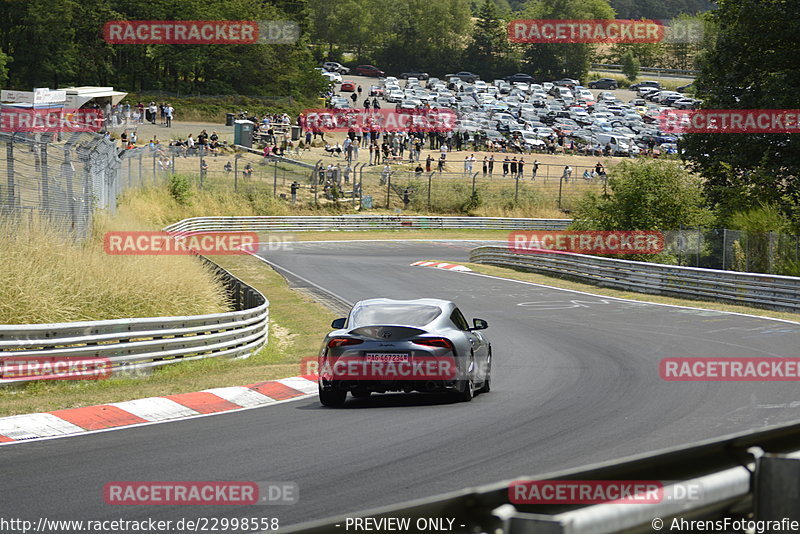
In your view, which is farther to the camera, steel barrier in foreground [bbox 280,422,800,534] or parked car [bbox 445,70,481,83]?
parked car [bbox 445,70,481,83]

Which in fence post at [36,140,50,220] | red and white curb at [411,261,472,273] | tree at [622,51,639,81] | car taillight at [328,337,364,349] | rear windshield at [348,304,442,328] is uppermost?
tree at [622,51,639,81]

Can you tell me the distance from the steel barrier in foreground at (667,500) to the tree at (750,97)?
30.6 m

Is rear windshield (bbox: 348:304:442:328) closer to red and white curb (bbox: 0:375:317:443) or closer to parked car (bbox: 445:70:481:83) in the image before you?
red and white curb (bbox: 0:375:317:443)

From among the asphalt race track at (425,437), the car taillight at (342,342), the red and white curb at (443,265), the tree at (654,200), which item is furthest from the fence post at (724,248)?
the car taillight at (342,342)

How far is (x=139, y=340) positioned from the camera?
15.9 m

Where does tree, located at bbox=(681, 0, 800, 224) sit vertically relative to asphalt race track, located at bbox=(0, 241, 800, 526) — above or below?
above

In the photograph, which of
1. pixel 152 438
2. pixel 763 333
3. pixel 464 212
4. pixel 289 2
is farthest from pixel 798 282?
pixel 289 2

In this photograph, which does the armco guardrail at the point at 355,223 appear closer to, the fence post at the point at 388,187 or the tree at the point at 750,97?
the fence post at the point at 388,187

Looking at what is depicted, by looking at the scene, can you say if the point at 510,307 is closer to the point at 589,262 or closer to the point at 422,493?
the point at 589,262

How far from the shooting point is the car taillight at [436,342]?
39.6ft

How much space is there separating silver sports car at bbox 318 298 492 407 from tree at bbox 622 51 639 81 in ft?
438

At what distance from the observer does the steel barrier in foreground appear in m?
3.71

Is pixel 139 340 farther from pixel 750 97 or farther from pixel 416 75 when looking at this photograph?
pixel 416 75

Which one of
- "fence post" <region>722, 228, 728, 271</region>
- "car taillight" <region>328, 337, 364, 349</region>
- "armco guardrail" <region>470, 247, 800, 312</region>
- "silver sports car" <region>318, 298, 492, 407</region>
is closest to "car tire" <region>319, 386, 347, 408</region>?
"silver sports car" <region>318, 298, 492, 407</region>
